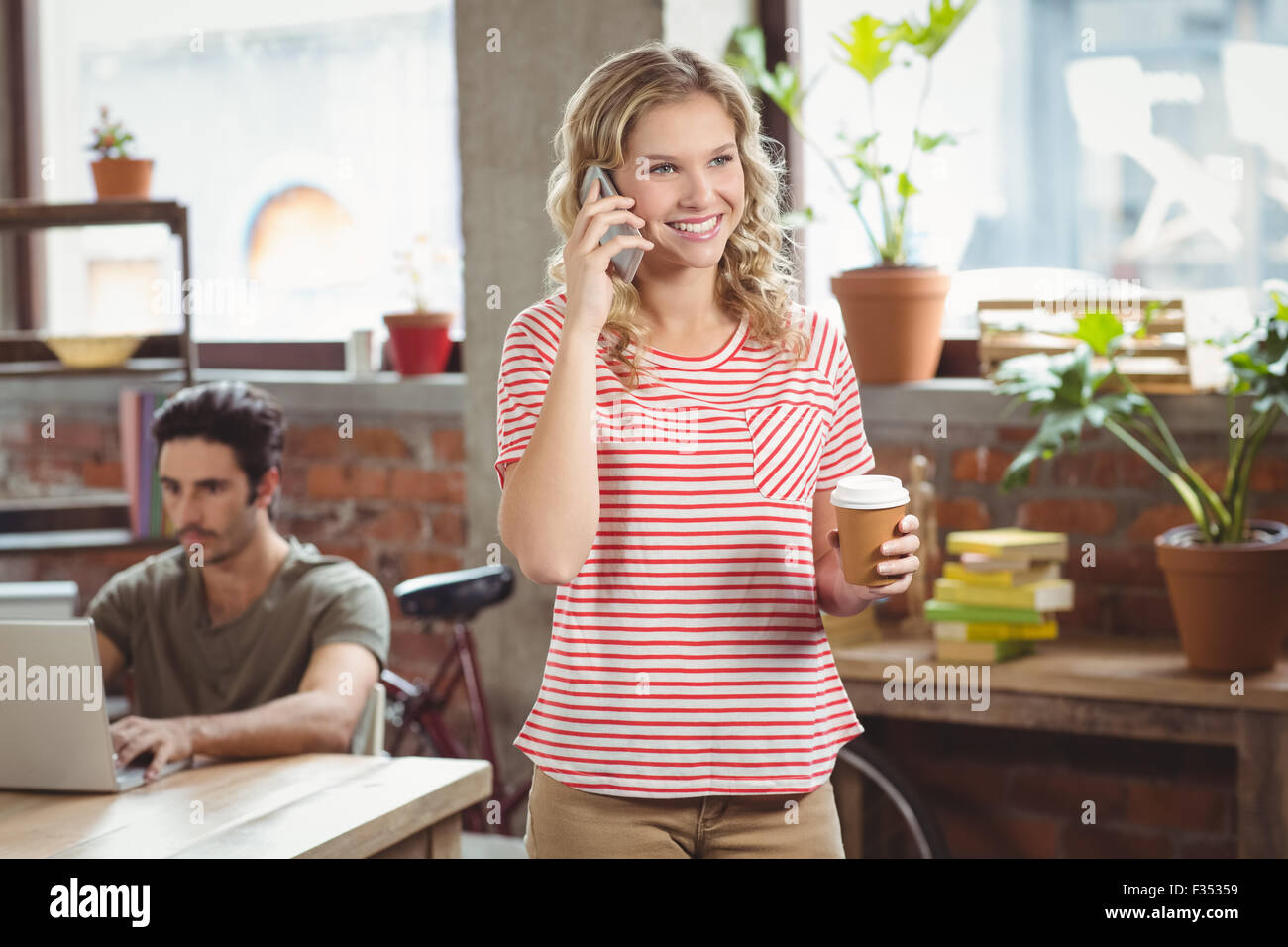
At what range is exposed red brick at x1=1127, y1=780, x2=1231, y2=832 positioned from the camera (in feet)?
8.57

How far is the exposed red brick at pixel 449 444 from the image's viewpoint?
10.7 feet

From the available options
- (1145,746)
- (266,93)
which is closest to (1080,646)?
(1145,746)

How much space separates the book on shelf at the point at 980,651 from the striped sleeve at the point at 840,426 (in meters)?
1.01

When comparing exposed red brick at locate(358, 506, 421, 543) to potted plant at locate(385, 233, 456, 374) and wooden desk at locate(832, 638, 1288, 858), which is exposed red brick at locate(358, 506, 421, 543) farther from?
wooden desk at locate(832, 638, 1288, 858)

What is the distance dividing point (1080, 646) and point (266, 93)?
7.96 ft

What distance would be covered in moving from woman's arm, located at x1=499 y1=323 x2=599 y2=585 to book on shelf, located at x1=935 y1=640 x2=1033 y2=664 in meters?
1.28

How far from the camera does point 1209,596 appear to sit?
7.47 ft

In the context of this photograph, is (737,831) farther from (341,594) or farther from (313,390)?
(313,390)

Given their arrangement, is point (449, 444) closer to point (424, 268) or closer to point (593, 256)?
point (424, 268)

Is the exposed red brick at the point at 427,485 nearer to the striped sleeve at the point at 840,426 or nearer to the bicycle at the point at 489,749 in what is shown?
the bicycle at the point at 489,749

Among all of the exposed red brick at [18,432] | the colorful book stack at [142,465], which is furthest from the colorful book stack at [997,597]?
the exposed red brick at [18,432]

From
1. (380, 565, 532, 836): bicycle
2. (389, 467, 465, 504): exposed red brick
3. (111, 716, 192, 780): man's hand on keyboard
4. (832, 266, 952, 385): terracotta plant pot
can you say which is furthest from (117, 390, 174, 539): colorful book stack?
(832, 266, 952, 385): terracotta plant pot
